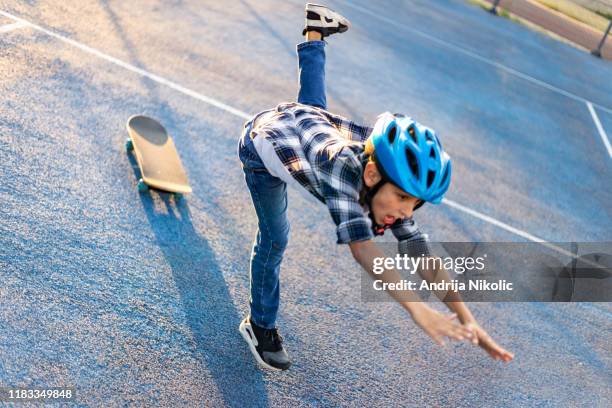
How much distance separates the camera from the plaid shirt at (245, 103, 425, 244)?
9.99 ft

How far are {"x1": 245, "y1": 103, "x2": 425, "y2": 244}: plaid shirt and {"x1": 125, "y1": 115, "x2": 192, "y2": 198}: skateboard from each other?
204 centimetres

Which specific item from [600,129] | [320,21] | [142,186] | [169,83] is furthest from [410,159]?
[600,129]

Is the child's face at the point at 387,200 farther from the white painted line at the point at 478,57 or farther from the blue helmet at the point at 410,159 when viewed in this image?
the white painted line at the point at 478,57

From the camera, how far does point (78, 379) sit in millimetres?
3762

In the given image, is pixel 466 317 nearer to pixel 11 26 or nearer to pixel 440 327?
pixel 440 327

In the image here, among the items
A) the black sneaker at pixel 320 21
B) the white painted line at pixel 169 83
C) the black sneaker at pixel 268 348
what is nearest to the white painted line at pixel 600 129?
the white painted line at pixel 169 83

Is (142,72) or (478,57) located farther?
(478,57)

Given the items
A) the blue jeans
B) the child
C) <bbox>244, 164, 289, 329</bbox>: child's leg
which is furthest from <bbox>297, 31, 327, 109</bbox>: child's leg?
<bbox>244, 164, 289, 329</bbox>: child's leg

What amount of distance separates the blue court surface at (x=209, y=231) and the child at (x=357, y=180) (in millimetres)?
943

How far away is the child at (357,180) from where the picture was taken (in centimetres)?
301

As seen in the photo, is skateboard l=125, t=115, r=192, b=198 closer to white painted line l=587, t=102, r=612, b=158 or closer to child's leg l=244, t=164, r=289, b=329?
child's leg l=244, t=164, r=289, b=329

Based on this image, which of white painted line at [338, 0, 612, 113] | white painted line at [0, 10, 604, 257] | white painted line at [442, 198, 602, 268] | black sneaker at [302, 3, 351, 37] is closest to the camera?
black sneaker at [302, 3, 351, 37]

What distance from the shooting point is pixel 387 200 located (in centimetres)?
320

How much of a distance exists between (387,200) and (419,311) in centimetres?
65
